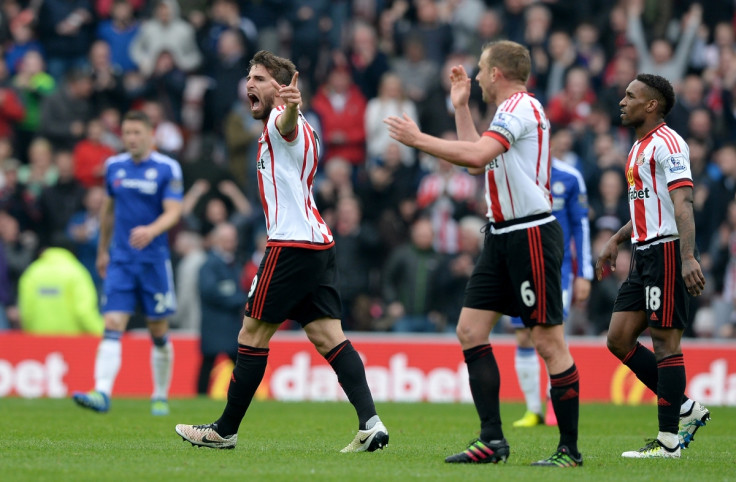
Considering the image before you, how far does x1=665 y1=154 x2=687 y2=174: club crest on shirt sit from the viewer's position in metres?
8.45

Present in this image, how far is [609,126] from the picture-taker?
19609 mm

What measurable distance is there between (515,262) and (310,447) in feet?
7.68

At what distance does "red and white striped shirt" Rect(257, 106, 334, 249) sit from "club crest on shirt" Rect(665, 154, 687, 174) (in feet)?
7.91

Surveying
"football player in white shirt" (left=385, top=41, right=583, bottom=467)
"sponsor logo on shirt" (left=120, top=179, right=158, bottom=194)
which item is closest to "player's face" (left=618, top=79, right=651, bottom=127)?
"football player in white shirt" (left=385, top=41, right=583, bottom=467)

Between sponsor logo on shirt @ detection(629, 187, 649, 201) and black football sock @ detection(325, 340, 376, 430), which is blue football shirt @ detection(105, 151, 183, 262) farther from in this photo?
sponsor logo on shirt @ detection(629, 187, 649, 201)

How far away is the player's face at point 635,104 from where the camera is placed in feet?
29.0

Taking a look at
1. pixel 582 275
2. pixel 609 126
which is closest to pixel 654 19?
pixel 609 126

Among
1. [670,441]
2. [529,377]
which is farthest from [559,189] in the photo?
[670,441]

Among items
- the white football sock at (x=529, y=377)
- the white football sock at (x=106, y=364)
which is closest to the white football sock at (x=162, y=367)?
the white football sock at (x=106, y=364)

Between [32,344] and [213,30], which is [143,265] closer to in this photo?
[32,344]

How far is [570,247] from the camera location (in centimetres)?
1234

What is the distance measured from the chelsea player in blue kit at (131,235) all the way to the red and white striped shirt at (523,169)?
564cm

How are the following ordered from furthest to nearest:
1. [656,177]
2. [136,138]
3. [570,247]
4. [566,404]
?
[136,138]
[570,247]
[656,177]
[566,404]

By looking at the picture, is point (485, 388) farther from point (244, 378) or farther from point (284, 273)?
point (244, 378)
